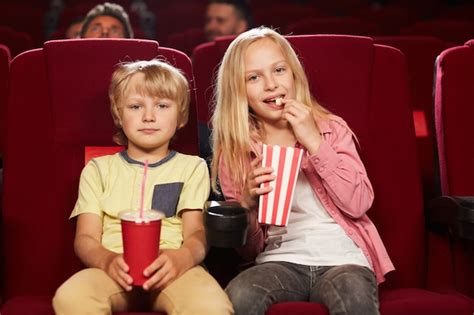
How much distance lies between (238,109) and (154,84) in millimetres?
168

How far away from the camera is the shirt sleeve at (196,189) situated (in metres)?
1.56

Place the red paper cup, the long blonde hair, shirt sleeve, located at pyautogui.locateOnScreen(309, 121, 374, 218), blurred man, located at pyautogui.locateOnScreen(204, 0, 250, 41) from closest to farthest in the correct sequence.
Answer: the red paper cup < shirt sleeve, located at pyautogui.locateOnScreen(309, 121, 374, 218) < the long blonde hair < blurred man, located at pyautogui.locateOnScreen(204, 0, 250, 41)

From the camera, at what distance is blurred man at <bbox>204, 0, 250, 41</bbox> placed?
11.1 feet

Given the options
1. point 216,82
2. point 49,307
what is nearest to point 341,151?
point 216,82

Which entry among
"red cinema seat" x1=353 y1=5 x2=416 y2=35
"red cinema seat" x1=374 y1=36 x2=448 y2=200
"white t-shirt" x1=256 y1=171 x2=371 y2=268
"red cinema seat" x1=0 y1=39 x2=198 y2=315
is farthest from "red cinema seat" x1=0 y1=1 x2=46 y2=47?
"white t-shirt" x1=256 y1=171 x2=371 y2=268

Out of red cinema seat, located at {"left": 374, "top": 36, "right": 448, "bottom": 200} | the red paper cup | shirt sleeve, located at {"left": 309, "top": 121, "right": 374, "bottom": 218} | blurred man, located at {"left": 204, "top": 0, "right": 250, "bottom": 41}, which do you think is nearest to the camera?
the red paper cup

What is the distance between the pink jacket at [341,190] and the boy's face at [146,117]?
5.7 inches

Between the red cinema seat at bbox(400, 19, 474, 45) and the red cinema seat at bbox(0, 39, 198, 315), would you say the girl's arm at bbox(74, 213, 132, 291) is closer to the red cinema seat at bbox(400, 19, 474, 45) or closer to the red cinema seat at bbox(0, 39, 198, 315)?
the red cinema seat at bbox(0, 39, 198, 315)

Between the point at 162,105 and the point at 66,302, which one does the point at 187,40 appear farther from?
the point at 66,302

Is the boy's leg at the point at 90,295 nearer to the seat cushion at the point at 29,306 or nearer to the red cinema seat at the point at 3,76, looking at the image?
the seat cushion at the point at 29,306

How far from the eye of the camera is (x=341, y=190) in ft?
5.06

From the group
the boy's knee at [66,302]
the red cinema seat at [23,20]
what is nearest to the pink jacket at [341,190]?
the boy's knee at [66,302]

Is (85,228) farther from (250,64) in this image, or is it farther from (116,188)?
(250,64)

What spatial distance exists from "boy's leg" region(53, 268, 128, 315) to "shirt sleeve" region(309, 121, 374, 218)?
0.37 meters
